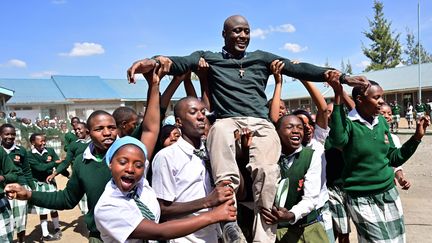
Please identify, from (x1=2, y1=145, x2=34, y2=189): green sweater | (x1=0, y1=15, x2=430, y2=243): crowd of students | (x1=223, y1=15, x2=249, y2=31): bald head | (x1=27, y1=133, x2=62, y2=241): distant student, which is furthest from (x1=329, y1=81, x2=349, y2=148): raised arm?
(x1=27, y1=133, x2=62, y2=241): distant student

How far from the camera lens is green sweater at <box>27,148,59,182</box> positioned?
22.0 ft

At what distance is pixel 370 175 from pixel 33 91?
2683 cm

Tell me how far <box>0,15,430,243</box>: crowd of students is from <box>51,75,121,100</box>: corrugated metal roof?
24.8 m

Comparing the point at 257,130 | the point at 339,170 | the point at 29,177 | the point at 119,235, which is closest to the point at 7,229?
the point at 29,177

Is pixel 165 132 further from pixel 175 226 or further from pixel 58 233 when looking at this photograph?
pixel 58 233

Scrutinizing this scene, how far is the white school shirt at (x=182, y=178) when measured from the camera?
240cm

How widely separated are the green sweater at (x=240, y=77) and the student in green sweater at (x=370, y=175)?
73 centimetres

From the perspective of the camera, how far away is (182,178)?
8.02 feet

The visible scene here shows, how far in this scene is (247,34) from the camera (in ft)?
9.41

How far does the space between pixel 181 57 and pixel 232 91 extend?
0.46 m

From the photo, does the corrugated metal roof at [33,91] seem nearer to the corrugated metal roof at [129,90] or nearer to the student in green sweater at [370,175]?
the corrugated metal roof at [129,90]

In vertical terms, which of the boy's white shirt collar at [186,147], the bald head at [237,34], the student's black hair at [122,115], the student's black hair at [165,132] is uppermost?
the bald head at [237,34]

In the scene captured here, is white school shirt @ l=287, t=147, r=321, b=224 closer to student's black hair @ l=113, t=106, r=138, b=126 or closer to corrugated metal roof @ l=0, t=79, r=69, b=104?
student's black hair @ l=113, t=106, r=138, b=126

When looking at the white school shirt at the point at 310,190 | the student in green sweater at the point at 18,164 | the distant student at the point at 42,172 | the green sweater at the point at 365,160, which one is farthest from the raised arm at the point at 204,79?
the distant student at the point at 42,172
